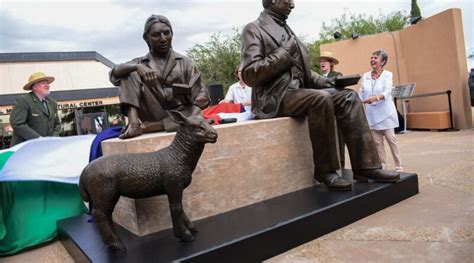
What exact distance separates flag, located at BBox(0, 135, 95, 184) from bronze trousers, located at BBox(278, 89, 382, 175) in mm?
2000

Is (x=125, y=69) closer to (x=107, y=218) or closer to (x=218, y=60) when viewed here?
(x=107, y=218)

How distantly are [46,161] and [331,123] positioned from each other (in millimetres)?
2597

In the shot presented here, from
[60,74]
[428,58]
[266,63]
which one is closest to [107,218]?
[266,63]

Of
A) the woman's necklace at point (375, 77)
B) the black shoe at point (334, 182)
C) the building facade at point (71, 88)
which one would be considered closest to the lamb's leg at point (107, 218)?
the black shoe at point (334, 182)

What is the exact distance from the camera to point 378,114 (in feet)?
14.4

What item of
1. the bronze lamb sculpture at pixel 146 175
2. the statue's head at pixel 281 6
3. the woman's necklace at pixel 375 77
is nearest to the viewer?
the bronze lamb sculpture at pixel 146 175

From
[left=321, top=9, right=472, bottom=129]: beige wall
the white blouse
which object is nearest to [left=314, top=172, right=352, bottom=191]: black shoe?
the white blouse

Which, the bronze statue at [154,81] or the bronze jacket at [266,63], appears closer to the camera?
the bronze statue at [154,81]

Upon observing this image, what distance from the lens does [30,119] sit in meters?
4.38

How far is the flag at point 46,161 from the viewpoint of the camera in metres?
3.10

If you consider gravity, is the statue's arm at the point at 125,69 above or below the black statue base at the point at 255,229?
above

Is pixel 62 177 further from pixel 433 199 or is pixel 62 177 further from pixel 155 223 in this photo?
pixel 433 199

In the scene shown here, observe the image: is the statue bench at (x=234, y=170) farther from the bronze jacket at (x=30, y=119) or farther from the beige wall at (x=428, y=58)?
the beige wall at (x=428, y=58)

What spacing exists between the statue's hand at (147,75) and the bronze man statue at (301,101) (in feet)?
3.07
